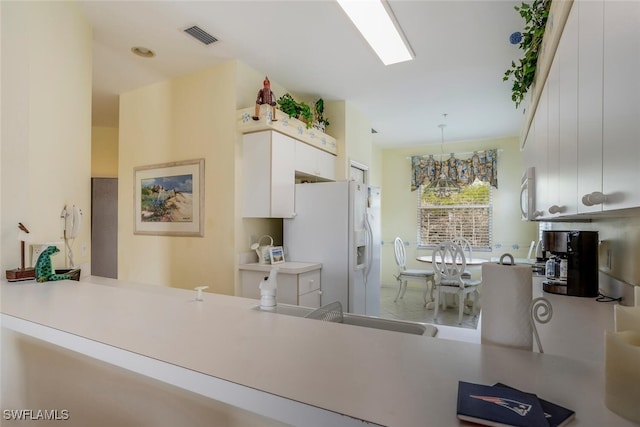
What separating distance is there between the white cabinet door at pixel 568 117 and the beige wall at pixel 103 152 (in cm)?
580

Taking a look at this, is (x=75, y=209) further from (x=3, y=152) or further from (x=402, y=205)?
(x=402, y=205)

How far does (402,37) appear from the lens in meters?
2.53

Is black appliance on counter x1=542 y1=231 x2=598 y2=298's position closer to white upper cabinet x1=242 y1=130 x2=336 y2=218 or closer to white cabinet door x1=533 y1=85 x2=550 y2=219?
white cabinet door x1=533 y1=85 x2=550 y2=219

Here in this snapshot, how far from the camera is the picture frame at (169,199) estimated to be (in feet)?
10.4

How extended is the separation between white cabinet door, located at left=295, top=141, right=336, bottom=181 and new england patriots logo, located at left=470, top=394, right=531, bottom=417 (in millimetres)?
2907

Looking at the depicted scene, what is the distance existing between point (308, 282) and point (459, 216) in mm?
3868

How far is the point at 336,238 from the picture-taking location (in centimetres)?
317

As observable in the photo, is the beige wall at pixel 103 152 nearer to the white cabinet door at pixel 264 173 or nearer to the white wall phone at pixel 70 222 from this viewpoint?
the white cabinet door at pixel 264 173

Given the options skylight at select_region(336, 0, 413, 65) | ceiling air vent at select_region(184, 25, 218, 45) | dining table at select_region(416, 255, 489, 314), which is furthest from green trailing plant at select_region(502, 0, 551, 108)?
dining table at select_region(416, 255, 489, 314)

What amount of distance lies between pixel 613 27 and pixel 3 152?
269cm

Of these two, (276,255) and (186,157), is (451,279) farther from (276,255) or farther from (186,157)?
(186,157)

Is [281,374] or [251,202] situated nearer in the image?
[281,374]

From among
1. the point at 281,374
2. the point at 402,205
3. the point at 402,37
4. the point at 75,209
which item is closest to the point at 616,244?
the point at 281,374

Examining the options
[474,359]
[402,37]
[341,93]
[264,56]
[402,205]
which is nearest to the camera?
[474,359]
